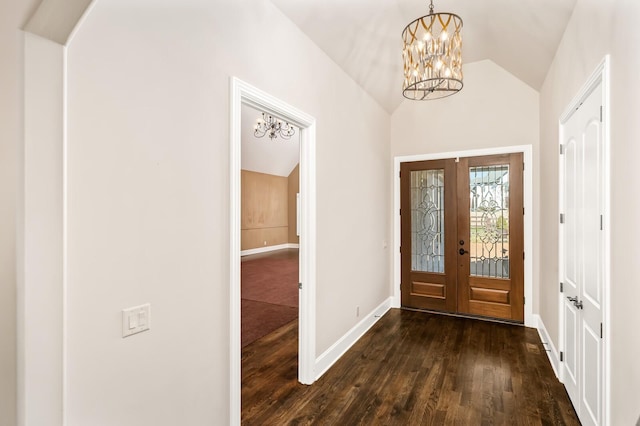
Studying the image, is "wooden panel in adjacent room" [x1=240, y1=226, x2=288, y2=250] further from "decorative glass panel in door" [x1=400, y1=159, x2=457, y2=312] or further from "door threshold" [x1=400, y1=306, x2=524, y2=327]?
"door threshold" [x1=400, y1=306, x2=524, y2=327]

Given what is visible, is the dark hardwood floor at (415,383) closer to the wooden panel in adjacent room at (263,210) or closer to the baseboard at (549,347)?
the baseboard at (549,347)

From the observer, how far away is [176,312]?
170cm

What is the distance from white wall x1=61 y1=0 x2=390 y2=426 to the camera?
4.30 feet

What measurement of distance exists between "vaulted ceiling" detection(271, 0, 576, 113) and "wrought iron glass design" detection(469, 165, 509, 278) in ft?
4.02

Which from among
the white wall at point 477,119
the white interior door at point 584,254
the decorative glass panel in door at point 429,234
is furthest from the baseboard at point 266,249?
the white interior door at point 584,254

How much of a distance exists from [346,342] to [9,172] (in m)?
3.21

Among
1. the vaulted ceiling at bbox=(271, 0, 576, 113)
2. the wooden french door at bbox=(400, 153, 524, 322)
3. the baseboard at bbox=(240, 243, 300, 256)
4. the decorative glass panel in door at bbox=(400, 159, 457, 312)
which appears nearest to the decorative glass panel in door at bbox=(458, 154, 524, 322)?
the wooden french door at bbox=(400, 153, 524, 322)

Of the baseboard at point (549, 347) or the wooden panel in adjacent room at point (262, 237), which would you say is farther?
the wooden panel in adjacent room at point (262, 237)

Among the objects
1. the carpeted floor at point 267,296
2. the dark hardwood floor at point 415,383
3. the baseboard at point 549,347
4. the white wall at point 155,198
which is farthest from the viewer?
the carpeted floor at point 267,296

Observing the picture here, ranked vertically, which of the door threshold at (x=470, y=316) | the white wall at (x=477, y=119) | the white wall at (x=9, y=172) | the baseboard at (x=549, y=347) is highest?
the white wall at (x=477, y=119)

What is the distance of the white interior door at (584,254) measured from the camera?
1.97 metres

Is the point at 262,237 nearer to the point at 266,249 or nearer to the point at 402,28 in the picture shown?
the point at 266,249

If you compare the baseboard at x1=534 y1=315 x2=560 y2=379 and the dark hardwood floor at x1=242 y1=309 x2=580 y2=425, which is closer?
the dark hardwood floor at x1=242 y1=309 x2=580 y2=425

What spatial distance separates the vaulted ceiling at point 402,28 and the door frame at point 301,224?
0.79 meters
